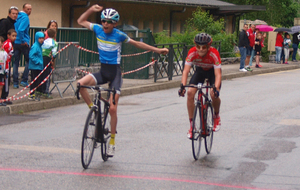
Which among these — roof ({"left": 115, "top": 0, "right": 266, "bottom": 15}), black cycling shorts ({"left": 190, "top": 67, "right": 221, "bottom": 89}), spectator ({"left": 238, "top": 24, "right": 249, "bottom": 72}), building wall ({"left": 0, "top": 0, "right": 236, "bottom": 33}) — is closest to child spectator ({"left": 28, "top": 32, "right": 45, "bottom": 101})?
black cycling shorts ({"left": 190, "top": 67, "right": 221, "bottom": 89})

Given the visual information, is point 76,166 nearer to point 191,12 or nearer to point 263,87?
point 263,87

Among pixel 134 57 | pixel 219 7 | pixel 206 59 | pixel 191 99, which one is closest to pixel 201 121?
pixel 191 99

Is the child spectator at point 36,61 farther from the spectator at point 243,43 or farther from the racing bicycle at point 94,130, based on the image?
the spectator at point 243,43

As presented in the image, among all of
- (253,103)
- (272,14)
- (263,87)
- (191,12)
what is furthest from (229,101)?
(272,14)

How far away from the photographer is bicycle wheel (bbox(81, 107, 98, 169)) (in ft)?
21.1

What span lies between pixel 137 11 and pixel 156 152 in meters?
20.5

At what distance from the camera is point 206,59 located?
7.39 meters

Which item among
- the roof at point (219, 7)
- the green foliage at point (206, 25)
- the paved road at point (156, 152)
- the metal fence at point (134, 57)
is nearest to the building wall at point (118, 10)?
the roof at point (219, 7)

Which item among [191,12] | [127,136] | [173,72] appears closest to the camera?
[127,136]

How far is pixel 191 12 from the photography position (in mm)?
32344

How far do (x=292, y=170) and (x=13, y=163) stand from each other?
3.48 metres

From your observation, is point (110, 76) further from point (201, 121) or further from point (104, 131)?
point (201, 121)

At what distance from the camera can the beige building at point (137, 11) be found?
19.8m

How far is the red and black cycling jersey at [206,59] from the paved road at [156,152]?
1.26 m
